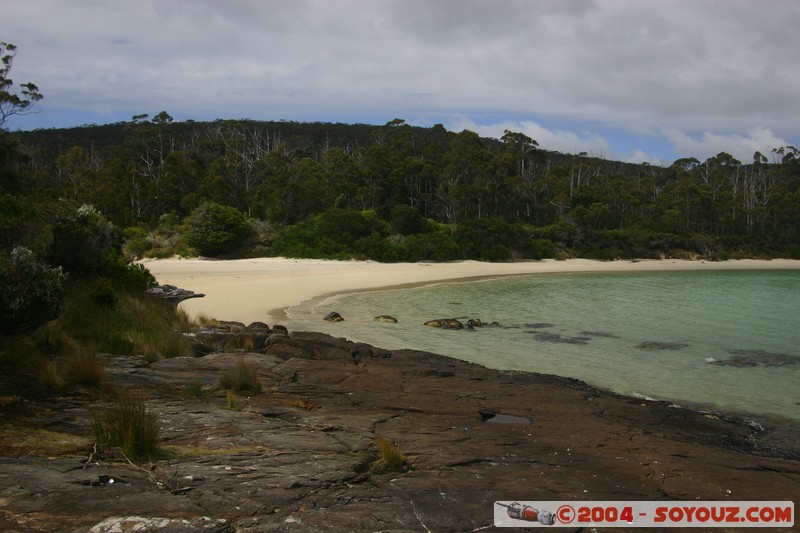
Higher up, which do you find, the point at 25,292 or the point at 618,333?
the point at 25,292

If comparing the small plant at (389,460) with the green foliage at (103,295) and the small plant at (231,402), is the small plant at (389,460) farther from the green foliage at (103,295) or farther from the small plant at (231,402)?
the green foliage at (103,295)

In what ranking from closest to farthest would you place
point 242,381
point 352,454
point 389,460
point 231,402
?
point 389,460 → point 352,454 → point 231,402 → point 242,381

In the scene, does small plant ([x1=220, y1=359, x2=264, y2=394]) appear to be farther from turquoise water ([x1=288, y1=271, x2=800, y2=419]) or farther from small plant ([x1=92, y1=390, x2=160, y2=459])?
turquoise water ([x1=288, y1=271, x2=800, y2=419])

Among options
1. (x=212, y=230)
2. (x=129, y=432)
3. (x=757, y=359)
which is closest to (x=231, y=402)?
(x=129, y=432)

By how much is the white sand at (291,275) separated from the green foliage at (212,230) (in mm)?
1890

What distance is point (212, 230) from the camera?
37.5 m

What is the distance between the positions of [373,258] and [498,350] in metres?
26.7

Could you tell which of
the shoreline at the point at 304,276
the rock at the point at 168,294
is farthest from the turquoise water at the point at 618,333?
the rock at the point at 168,294

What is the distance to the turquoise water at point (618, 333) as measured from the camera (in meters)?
11.5

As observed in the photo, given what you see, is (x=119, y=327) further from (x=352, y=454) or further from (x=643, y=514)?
(x=643, y=514)

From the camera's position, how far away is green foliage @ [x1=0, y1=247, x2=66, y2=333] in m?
6.75

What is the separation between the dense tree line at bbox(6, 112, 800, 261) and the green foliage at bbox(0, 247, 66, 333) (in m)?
30.8

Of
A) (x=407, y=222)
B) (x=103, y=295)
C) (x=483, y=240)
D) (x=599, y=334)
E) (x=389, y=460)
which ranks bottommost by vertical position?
(x=599, y=334)

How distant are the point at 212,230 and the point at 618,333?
2727 centimetres
